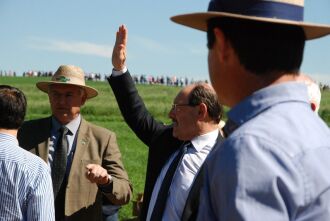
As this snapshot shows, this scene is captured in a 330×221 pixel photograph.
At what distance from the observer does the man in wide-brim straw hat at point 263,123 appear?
1.72m

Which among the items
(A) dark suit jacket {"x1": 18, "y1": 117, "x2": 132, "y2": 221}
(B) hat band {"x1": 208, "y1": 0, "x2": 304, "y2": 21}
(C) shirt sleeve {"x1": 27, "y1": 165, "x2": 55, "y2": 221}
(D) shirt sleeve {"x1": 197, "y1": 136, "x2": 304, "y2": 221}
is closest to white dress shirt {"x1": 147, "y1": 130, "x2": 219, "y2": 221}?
(C) shirt sleeve {"x1": 27, "y1": 165, "x2": 55, "y2": 221}

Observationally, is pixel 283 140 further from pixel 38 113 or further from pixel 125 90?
pixel 38 113

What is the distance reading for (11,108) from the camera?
165 inches

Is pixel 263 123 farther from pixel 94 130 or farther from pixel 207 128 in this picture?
pixel 94 130

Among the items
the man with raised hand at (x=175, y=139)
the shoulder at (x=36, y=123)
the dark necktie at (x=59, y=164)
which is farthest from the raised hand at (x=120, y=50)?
the shoulder at (x=36, y=123)

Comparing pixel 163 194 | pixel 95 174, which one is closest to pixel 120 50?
pixel 95 174

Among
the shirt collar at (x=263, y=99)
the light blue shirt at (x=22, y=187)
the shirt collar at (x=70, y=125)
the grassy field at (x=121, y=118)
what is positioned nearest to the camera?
the shirt collar at (x=263, y=99)

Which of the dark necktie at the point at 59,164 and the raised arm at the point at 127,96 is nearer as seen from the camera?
the raised arm at the point at 127,96

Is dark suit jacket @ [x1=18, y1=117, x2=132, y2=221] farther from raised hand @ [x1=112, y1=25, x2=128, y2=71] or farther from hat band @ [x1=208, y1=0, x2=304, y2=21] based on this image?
hat band @ [x1=208, y1=0, x2=304, y2=21]

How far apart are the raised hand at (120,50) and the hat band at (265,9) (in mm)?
3032

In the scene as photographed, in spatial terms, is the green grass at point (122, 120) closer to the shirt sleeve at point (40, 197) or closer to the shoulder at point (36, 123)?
the shoulder at point (36, 123)

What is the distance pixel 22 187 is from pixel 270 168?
2.56 meters

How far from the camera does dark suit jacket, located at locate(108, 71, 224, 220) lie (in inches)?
185

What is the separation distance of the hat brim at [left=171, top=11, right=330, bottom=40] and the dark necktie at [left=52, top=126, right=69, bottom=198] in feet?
11.3
